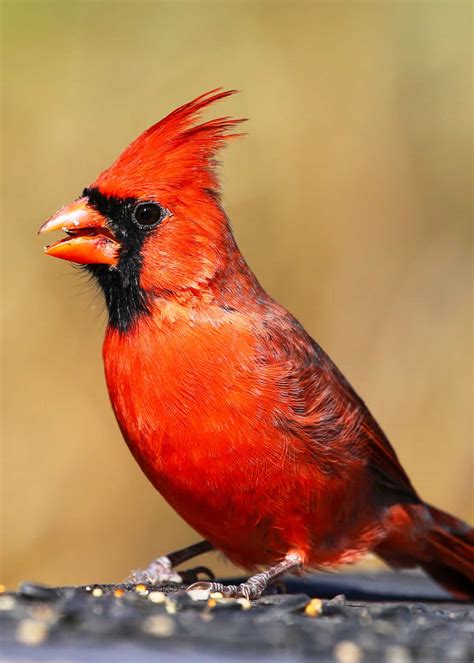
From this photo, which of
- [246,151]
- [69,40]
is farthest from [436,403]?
[69,40]

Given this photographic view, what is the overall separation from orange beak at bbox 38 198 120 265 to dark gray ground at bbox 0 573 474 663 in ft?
3.39

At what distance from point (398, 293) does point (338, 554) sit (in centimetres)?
244

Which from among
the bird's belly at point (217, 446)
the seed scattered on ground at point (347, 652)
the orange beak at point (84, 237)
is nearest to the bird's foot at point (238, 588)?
the bird's belly at point (217, 446)

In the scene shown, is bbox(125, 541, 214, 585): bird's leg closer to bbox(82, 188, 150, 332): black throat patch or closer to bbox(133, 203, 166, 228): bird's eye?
bbox(82, 188, 150, 332): black throat patch

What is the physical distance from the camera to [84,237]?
10.4ft

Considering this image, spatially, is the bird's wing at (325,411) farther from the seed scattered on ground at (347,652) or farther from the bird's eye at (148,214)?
the seed scattered on ground at (347,652)

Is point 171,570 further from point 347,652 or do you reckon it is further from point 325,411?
point 347,652

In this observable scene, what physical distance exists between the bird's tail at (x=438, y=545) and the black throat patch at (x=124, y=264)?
1.27 meters

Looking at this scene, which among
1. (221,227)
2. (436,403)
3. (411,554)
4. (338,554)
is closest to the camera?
(221,227)

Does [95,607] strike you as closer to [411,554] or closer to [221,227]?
[221,227]

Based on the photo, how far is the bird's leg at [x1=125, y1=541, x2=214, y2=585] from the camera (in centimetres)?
337

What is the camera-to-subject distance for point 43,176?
5.60 meters

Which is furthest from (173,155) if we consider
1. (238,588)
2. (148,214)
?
(238,588)

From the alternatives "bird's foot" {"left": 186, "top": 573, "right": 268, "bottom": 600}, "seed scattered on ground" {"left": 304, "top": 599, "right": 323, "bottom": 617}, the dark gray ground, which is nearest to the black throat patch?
"bird's foot" {"left": 186, "top": 573, "right": 268, "bottom": 600}
